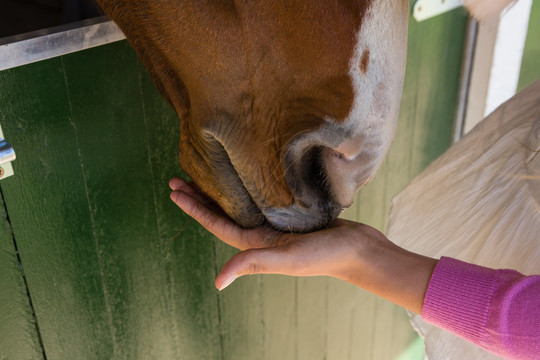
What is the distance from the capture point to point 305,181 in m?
0.72

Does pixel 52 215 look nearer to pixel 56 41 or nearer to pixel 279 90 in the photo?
pixel 56 41

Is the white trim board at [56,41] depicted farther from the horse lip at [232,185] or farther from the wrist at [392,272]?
the wrist at [392,272]

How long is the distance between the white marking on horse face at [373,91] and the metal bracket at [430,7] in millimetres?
808

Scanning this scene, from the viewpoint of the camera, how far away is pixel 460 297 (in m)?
0.71

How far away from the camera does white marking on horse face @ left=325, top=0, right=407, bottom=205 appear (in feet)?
2.07

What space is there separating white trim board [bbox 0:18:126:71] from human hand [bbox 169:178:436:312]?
12.9 inches

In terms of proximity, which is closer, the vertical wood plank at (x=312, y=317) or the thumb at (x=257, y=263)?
the thumb at (x=257, y=263)

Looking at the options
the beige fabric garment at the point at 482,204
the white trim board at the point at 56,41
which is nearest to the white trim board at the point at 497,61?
the beige fabric garment at the point at 482,204

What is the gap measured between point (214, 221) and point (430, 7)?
0.96 metres

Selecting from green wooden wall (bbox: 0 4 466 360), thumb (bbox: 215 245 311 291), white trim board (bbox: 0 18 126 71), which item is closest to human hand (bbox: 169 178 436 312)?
thumb (bbox: 215 245 311 291)

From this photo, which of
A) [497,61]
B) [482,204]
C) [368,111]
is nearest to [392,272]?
[368,111]

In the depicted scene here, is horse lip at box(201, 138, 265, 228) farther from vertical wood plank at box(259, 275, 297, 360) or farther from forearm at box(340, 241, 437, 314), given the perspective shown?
vertical wood plank at box(259, 275, 297, 360)

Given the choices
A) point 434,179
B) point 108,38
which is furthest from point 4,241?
point 434,179

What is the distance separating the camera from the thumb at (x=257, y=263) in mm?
691
